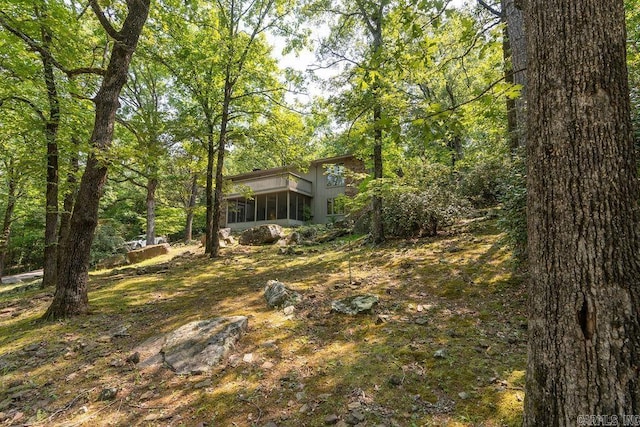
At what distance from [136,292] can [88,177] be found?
2.89m

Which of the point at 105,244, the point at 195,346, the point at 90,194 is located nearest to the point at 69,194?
the point at 90,194

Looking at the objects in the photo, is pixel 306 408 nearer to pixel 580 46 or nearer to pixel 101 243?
pixel 580 46

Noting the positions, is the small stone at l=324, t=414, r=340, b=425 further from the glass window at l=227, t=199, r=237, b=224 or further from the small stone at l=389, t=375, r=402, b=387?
the glass window at l=227, t=199, r=237, b=224

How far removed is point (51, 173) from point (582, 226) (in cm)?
1187

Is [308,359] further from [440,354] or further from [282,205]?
[282,205]

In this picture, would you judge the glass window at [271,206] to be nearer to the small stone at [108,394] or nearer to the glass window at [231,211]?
the glass window at [231,211]

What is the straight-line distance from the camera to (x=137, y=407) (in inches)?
110

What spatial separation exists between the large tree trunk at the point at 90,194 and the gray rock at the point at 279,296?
3.19 meters

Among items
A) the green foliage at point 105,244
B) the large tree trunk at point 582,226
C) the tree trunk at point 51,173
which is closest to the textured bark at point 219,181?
the tree trunk at point 51,173

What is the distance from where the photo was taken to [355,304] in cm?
458

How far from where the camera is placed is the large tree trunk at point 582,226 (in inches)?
61.8

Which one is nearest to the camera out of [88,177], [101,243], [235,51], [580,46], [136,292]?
[580,46]

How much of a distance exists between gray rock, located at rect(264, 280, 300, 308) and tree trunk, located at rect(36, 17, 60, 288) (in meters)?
6.58

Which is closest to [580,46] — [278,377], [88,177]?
[278,377]
